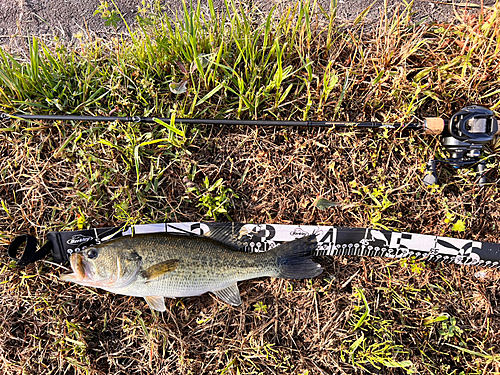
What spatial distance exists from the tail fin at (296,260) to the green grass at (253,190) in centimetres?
21

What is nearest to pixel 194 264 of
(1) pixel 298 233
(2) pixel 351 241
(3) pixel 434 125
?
(1) pixel 298 233

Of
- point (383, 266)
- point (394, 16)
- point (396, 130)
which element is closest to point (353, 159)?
point (396, 130)

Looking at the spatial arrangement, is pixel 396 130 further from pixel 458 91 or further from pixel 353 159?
pixel 458 91

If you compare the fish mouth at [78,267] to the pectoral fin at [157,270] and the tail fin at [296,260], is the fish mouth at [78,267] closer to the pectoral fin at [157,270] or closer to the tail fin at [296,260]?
the pectoral fin at [157,270]

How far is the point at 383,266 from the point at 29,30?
14.2 ft

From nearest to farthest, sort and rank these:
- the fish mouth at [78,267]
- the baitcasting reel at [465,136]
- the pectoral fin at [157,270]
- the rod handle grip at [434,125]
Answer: the fish mouth at [78,267] → the pectoral fin at [157,270] → the baitcasting reel at [465,136] → the rod handle grip at [434,125]

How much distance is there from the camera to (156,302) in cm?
287

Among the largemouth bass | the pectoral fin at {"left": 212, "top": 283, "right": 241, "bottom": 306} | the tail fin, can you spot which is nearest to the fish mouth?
the largemouth bass

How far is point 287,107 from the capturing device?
3199mm

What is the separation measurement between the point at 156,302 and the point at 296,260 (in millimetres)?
1310

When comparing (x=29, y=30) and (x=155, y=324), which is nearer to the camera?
(x=155, y=324)

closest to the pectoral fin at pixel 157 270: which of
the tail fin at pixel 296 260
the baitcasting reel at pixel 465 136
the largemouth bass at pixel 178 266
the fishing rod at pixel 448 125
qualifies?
the largemouth bass at pixel 178 266

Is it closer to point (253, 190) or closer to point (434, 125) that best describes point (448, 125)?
point (434, 125)

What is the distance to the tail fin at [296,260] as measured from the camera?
2.90 metres
